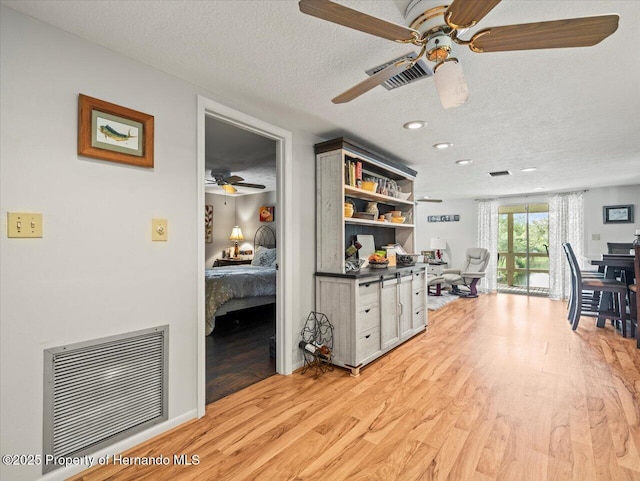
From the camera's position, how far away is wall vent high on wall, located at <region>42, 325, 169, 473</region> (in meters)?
1.52

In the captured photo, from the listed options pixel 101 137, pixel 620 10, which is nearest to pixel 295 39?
pixel 101 137

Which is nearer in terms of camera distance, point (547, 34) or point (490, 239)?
point (547, 34)

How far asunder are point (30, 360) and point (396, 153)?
354 cm

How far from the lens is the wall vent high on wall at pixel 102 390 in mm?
1523

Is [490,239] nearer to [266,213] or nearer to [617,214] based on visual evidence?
[617,214]

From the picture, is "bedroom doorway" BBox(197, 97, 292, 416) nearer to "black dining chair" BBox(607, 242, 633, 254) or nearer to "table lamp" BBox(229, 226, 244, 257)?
"table lamp" BBox(229, 226, 244, 257)

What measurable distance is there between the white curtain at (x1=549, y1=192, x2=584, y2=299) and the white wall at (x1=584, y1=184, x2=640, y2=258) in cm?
12

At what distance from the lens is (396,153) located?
3678 mm

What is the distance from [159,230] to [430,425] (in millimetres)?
2093

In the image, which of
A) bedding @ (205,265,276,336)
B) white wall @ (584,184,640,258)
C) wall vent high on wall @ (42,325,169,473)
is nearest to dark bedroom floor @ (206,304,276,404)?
bedding @ (205,265,276,336)

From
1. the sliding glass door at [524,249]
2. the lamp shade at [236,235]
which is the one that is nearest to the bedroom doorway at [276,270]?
the lamp shade at [236,235]

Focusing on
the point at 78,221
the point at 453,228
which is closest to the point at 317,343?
the point at 78,221

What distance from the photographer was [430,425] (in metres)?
1.98

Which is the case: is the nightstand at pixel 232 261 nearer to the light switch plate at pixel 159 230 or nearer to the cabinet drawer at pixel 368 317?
the cabinet drawer at pixel 368 317
